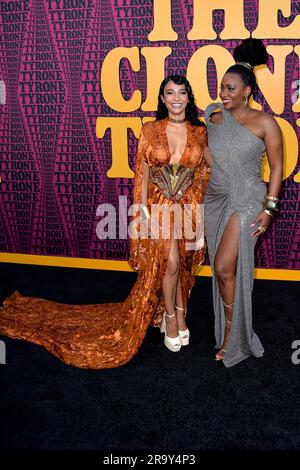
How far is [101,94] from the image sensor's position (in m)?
4.30

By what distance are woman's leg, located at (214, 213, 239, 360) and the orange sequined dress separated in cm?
29

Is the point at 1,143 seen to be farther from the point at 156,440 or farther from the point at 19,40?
the point at 156,440

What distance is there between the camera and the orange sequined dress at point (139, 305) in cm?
291

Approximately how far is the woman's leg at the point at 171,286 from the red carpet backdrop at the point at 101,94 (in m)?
1.53

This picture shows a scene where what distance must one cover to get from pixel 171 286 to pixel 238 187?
76 cm

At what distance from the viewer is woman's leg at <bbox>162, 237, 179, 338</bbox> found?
10.1ft

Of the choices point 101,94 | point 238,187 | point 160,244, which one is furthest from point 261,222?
point 101,94

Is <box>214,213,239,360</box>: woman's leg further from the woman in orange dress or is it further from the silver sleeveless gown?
the woman in orange dress

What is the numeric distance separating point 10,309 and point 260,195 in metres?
2.00

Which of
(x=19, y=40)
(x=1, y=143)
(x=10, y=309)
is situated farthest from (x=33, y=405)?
(x=19, y=40)
